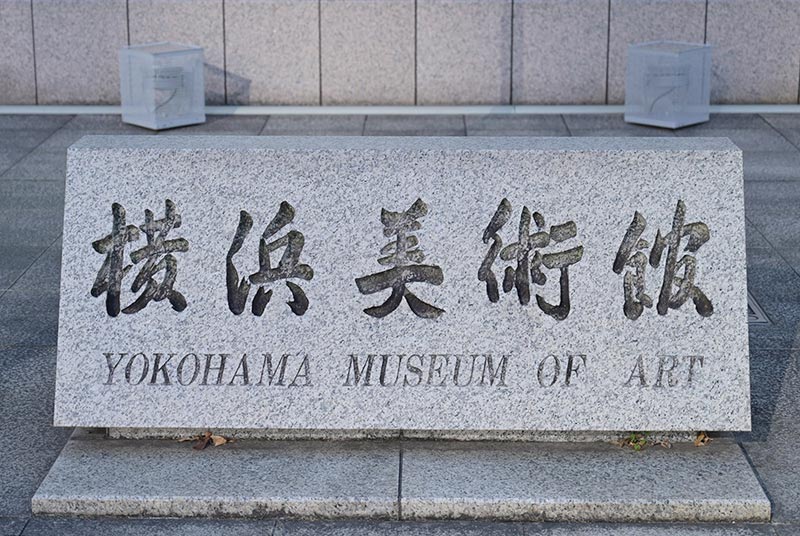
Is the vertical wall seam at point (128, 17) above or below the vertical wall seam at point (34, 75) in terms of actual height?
above

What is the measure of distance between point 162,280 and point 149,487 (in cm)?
109

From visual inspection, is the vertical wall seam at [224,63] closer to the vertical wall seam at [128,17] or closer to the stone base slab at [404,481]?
the vertical wall seam at [128,17]

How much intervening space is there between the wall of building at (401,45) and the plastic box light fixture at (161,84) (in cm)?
81

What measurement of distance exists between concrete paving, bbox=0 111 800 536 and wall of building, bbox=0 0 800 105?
0.63m

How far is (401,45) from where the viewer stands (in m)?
15.2

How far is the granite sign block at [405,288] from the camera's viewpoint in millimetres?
7125

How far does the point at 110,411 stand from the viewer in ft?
23.7

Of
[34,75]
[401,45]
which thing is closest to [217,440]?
[401,45]

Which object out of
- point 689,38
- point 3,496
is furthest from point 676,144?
point 689,38

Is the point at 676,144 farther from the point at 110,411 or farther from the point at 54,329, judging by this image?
the point at 54,329

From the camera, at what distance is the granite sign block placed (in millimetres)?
7125

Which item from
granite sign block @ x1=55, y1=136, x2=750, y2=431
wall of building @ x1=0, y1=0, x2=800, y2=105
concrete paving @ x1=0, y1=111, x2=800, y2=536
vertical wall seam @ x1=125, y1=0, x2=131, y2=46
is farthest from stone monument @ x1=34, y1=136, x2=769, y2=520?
vertical wall seam @ x1=125, y1=0, x2=131, y2=46

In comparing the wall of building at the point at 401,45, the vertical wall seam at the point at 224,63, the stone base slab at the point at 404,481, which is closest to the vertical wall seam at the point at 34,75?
the wall of building at the point at 401,45

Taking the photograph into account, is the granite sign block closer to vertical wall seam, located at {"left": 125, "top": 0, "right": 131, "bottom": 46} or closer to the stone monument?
the stone monument
